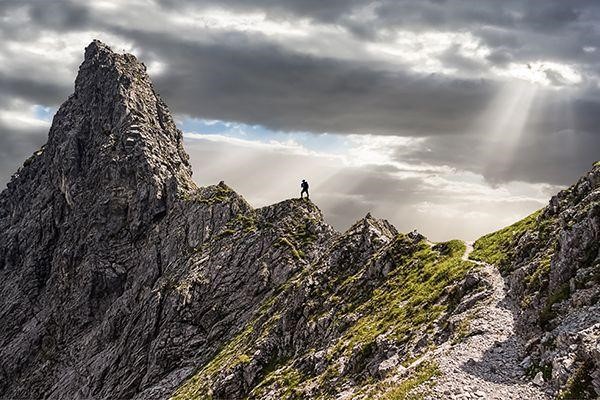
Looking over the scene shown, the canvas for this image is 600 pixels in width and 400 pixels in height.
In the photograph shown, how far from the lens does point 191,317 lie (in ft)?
345

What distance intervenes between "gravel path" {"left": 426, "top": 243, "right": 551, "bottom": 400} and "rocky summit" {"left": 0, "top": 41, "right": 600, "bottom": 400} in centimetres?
14

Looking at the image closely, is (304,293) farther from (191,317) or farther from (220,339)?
(191,317)

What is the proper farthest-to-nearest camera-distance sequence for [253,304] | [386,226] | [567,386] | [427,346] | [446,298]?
1. [253,304]
2. [386,226]
3. [446,298]
4. [427,346]
5. [567,386]

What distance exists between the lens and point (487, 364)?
32875 mm

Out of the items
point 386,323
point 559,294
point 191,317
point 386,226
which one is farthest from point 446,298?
point 191,317

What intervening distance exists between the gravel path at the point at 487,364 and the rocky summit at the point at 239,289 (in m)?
0.14

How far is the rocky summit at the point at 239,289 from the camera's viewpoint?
1371 inches

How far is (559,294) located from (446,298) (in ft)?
47.9

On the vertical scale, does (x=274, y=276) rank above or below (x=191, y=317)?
above

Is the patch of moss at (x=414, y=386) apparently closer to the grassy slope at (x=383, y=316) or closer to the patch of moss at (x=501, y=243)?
the grassy slope at (x=383, y=316)

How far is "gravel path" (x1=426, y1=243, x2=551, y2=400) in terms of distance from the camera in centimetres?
2970

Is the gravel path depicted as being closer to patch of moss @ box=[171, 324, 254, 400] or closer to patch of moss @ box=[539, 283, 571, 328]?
patch of moss @ box=[539, 283, 571, 328]

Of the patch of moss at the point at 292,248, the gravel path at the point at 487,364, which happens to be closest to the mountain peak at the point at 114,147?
the patch of moss at the point at 292,248

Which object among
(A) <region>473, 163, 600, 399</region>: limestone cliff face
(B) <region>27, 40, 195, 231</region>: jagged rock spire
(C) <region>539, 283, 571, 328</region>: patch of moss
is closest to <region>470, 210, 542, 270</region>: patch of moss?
(A) <region>473, 163, 600, 399</region>: limestone cliff face
